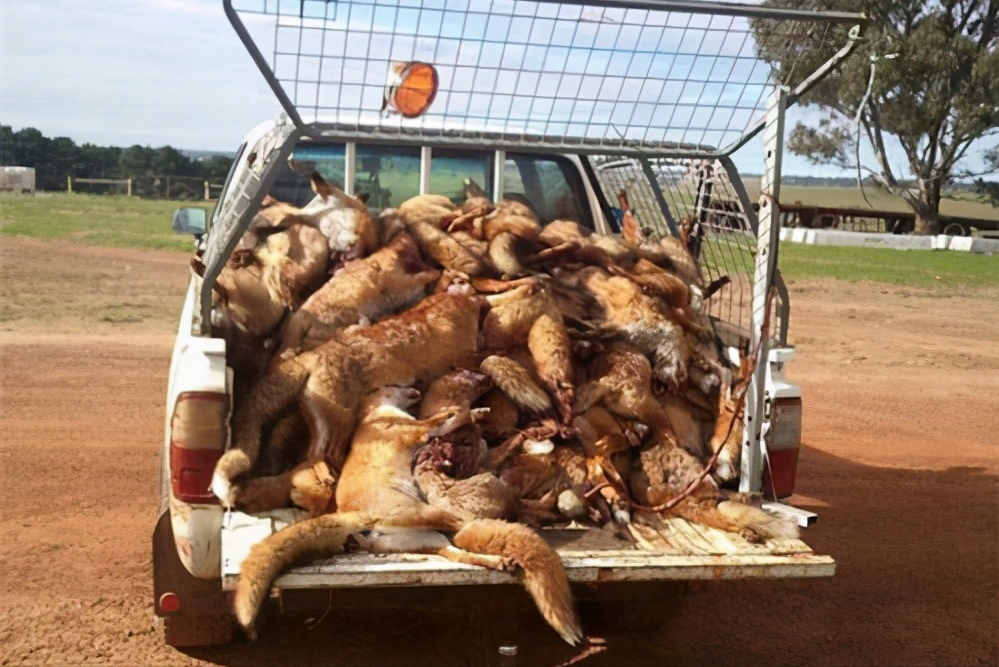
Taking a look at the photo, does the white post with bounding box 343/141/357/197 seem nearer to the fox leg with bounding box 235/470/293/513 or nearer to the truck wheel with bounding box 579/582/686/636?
the fox leg with bounding box 235/470/293/513

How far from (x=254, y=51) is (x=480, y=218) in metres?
1.98

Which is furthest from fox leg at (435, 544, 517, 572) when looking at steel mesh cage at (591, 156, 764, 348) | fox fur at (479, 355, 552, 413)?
steel mesh cage at (591, 156, 764, 348)

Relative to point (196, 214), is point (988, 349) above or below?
below

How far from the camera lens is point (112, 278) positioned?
16.2 m

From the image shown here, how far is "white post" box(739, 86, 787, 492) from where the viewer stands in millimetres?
4164

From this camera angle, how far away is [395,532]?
3764 mm

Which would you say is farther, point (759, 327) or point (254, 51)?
point (759, 327)

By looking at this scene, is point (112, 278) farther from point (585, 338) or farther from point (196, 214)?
point (585, 338)

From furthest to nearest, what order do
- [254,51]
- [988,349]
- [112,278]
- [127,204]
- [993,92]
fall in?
[993,92]
[127,204]
[112,278]
[988,349]
[254,51]

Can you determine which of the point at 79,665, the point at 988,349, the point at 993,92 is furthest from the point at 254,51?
→ the point at 993,92

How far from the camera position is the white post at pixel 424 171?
244 inches

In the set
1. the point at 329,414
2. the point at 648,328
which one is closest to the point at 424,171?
→ the point at 648,328

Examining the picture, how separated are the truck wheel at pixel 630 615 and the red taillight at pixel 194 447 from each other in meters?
1.99

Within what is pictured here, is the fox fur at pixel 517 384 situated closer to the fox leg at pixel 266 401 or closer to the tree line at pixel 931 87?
the fox leg at pixel 266 401
